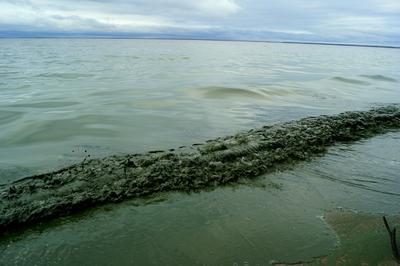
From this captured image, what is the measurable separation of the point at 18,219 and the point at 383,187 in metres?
6.22

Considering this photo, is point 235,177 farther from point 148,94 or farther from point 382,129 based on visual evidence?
point 148,94

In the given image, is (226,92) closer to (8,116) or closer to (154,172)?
(8,116)

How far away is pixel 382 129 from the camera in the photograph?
1132 cm

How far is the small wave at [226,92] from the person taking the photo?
57.8 feet

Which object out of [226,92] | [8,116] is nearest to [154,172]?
[8,116]

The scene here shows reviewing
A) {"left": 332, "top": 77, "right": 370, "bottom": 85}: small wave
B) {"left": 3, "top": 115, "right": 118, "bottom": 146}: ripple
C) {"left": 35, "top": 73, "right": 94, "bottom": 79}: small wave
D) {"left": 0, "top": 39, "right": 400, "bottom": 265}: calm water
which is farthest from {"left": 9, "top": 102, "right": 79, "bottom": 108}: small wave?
{"left": 332, "top": 77, "right": 370, "bottom": 85}: small wave

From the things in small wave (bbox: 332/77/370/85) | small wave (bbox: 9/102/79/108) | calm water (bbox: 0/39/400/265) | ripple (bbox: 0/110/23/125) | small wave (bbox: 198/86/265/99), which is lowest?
ripple (bbox: 0/110/23/125)

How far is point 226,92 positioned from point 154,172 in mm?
12358

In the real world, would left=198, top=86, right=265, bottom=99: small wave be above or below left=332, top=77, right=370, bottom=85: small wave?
below

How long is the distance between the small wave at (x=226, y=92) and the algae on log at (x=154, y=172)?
7762mm

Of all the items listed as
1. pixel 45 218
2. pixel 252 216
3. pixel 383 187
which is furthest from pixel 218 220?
pixel 383 187

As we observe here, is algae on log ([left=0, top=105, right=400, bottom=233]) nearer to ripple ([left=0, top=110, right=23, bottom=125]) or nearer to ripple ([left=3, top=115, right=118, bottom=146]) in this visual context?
ripple ([left=3, top=115, right=118, bottom=146])

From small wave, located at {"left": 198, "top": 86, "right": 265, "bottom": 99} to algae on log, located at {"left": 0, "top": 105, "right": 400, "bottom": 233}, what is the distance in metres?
7.76

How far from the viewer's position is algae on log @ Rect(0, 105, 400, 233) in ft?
18.1
